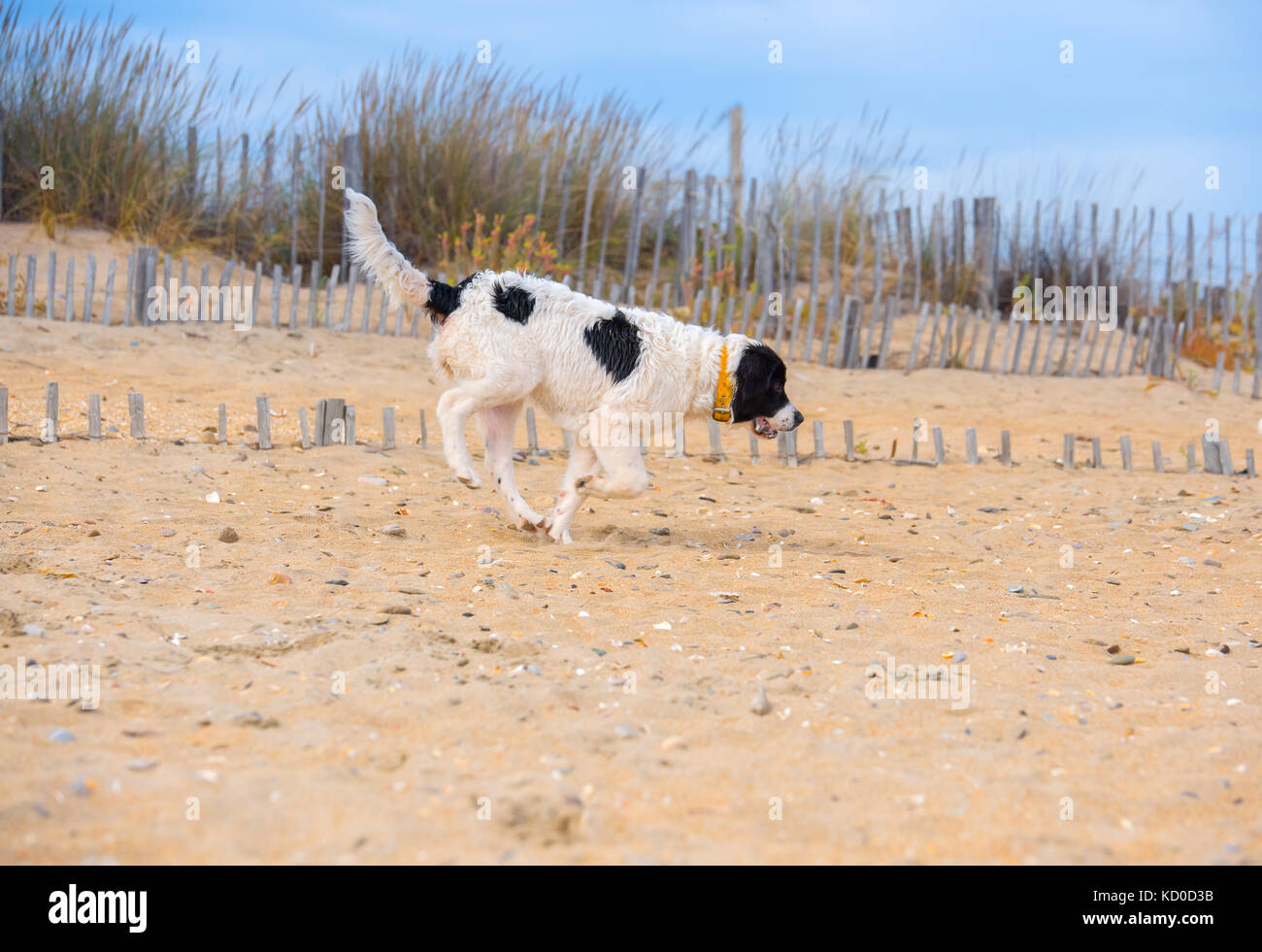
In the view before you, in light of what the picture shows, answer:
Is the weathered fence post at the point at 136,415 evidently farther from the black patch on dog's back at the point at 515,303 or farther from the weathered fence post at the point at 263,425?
the black patch on dog's back at the point at 515,303

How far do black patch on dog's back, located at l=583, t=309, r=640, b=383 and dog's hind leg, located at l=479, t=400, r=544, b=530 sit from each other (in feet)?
1.64

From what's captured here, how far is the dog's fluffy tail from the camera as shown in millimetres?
5281

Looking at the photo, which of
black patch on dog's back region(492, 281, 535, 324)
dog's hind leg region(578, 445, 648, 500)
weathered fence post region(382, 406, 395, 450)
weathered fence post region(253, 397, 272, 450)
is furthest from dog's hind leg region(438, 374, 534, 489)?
weathered fence post region(253, 397, 272, 450)

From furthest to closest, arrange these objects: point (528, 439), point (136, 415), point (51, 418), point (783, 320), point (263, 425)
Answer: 1. point (783, 320)
2. point (528, 439)
3. point (263, 425)
4. point (136, 415)
5. point (51, 418)

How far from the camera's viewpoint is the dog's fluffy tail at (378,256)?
17.3ft

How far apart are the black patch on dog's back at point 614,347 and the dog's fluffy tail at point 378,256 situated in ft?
2.82

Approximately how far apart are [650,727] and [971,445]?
579cm

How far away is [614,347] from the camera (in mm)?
5562

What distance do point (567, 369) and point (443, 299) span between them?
2.32ft

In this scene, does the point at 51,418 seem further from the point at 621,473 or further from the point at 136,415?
the point at 621,473

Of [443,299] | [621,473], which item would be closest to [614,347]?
[621,473]
